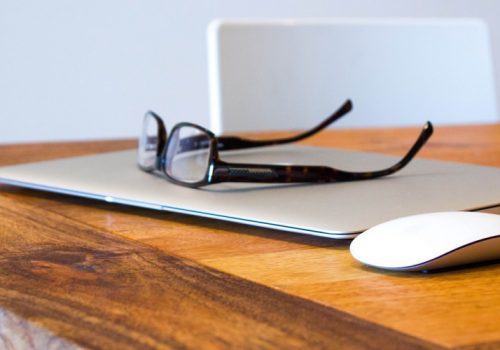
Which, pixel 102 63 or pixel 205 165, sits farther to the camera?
pixel 102 63

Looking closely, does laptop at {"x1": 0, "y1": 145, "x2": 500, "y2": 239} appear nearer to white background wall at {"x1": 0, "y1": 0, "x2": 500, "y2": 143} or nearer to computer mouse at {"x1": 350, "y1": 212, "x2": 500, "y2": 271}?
computer mouse at {"x1": 350, "y1": 212, "x2": 500, "y2": 271}

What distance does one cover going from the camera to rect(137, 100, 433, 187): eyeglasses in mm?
616

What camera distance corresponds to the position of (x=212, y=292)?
1.34 ft

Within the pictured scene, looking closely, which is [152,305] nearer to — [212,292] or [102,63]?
[212,292]

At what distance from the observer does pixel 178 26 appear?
3.11 metres

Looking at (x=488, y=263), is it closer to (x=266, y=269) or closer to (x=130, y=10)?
(x=266, y=269)

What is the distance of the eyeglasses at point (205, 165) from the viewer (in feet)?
2.02

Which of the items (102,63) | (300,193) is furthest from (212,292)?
(102,63)

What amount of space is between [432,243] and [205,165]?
24cm

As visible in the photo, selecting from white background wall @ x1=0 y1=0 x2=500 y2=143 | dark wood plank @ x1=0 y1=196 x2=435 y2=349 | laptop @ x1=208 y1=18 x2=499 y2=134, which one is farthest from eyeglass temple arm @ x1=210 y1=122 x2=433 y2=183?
white background wall @ x1=0 y1=0 x2=500 y2=143

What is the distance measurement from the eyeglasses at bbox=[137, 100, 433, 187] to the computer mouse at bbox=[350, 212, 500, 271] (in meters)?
0.17

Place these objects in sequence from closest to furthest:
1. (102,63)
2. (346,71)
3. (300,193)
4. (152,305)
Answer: (152,305) < (300,193) < (346,71) < (102,63)

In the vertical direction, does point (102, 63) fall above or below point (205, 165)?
below

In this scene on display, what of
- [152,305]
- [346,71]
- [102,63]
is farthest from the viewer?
[102,63]
